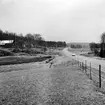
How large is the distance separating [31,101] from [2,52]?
2453 inches

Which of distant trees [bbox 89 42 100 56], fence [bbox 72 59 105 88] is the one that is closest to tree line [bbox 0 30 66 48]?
distant trees [bbox 89 42 100 56]

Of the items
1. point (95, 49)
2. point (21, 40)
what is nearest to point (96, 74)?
point (95, 49)

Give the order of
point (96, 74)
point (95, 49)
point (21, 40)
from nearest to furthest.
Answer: point (96, 74) < point (95, 49) < point (21, 40)

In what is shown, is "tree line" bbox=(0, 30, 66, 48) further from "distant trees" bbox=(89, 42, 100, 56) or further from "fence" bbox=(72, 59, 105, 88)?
"fence" bbox=(72, 59, 105, 88)

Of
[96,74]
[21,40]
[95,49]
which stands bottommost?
[96,74]

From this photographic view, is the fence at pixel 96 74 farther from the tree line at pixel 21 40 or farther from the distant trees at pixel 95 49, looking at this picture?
the tree line at pixel 21 40

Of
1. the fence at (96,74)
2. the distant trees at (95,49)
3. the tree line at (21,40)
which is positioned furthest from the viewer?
the tree line at (21,40)

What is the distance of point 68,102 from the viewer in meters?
8.02

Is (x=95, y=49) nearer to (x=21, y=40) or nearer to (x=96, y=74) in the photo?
(x=21, y=40)

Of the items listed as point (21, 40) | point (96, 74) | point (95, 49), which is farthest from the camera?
point (21, 40)

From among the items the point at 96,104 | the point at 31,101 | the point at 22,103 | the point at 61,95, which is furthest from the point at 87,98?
the point at 22,103

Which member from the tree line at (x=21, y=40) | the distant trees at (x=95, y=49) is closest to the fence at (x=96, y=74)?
the distant trees at (x=95, y=49)

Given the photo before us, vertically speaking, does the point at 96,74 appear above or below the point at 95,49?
below

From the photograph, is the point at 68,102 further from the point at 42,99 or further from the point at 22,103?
the point at 22,103
